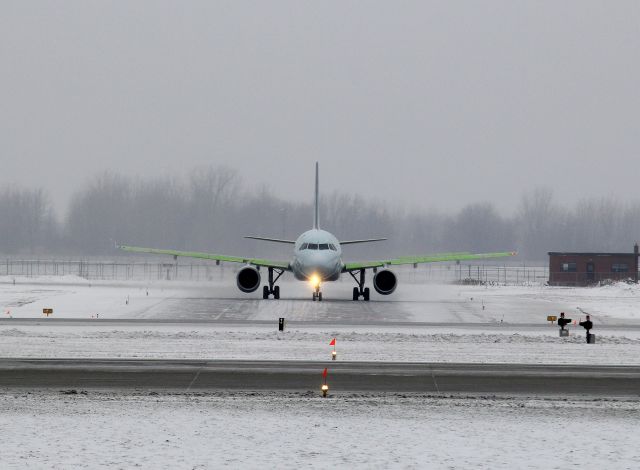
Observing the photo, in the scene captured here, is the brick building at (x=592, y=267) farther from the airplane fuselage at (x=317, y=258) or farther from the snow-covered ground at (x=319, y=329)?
the airplane fuselage at (x=317, y=258)

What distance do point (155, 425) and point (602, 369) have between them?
13.2 metres

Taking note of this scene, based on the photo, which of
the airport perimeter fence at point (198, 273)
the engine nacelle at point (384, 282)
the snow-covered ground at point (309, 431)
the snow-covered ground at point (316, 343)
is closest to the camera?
the snow-covered ground at point (309, 431)

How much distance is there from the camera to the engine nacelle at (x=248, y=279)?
5300 centimetres

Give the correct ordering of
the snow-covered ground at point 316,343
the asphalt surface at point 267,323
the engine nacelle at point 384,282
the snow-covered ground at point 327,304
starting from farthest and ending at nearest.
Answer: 1. the engine nacelle at point 384,282
2. the snow-covered ground at point 327,304
3. the asphalt surface at point 267,323
4. the snow-covered ground at point 316,343

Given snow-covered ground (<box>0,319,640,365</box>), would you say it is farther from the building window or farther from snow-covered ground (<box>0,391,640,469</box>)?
the building window

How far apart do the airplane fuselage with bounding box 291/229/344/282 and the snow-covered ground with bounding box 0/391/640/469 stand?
30.3 metres

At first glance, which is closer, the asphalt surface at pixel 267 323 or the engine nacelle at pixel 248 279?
the asphalt surface at pixel 267 323

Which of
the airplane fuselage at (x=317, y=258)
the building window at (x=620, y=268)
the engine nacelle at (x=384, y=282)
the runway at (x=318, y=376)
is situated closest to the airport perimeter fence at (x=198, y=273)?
the building window at (x=620, y=268)

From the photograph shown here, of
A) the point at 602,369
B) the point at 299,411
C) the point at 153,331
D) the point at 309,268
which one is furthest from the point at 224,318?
the point at 299,411

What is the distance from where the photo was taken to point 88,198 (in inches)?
6014

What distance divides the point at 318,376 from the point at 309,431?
667 cm

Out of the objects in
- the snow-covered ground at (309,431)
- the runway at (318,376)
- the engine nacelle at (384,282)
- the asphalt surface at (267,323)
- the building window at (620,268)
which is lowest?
the snow-covered ground at (309,431)

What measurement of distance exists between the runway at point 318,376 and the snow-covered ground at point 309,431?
52.3 inches

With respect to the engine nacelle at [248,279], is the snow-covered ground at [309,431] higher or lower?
lower
